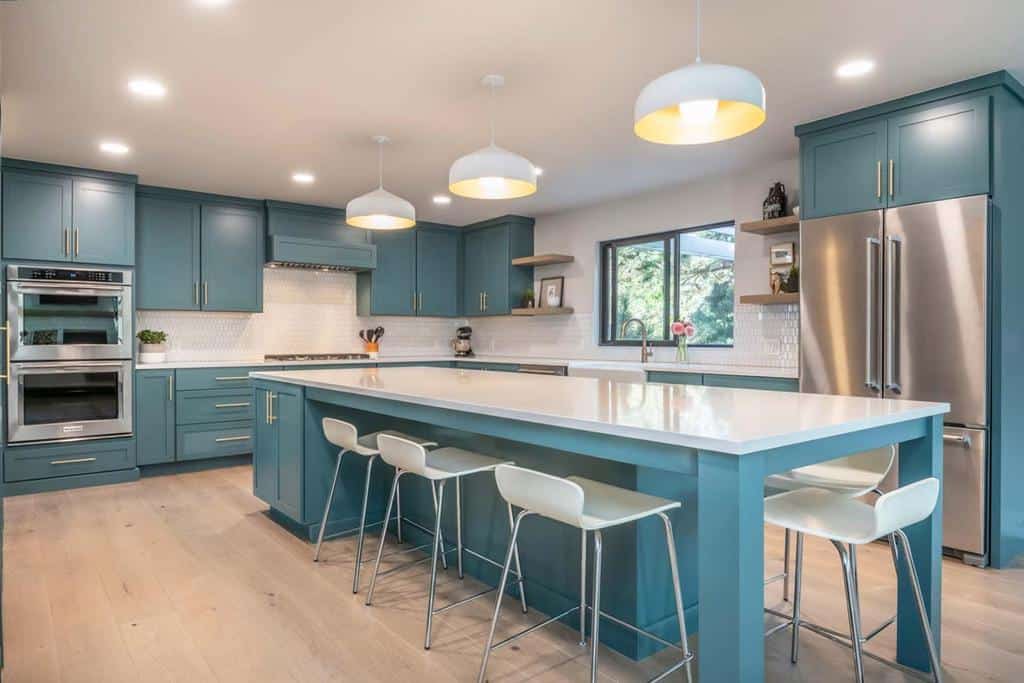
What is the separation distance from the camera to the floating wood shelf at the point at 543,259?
5973mm

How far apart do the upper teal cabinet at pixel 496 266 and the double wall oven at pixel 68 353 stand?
324 cm

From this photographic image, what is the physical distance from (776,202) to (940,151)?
3.74 feet

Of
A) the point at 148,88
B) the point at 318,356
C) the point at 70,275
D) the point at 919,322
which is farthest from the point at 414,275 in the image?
the point at 919,322

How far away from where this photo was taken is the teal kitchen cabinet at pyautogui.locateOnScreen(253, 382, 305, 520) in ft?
11.1

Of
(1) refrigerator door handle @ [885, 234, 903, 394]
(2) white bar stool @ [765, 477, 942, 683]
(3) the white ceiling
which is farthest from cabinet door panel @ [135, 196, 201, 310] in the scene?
(1) refrigerator door handle @ [885, 234, 903, 394]

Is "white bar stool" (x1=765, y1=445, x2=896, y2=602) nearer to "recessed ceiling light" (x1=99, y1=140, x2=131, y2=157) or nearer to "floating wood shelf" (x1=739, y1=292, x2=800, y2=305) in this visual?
"floating wood shelf" (x1=739, y1=292, x2=800, y2=305)

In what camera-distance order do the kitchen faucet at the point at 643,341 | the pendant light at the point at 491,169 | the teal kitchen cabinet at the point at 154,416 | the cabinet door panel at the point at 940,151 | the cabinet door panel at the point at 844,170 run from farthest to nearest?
the kitchen faucet at the point at 643,341 < the teal kitchen cabinet at the point at 154,416 < the cabinet door panel at the point at 844,170 < the cabinet door panel at the point at 940,151 < the pendant light at the point at 491,169

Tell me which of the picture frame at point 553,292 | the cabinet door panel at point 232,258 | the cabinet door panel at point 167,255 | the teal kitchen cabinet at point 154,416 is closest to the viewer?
the teal kitchen cabinet at point 154,416

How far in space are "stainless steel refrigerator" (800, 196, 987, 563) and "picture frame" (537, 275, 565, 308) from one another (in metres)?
2.88

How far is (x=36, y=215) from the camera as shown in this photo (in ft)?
14.6

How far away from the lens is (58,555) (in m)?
3.16

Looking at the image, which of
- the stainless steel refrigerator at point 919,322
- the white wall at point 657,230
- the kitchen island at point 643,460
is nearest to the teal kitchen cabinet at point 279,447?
the kitchen island at point 643,460

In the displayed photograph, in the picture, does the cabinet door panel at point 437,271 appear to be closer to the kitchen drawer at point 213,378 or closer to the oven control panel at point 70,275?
the kitchen drawer at point 213,378

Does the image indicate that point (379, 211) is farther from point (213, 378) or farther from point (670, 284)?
point (670, 284)
